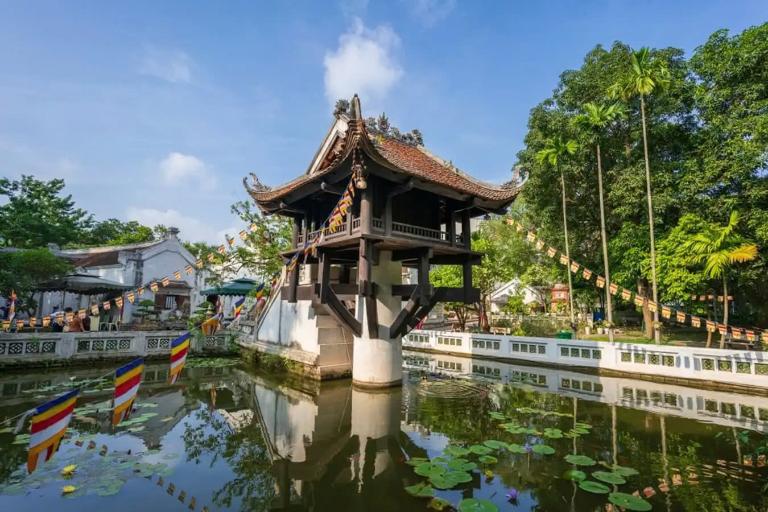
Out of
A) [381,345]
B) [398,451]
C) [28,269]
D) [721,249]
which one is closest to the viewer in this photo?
[398,451]

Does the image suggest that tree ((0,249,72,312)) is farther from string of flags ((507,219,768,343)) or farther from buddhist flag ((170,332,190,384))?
string of flags ((507,219,768,343))

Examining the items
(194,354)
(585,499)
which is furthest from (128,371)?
(194,354)

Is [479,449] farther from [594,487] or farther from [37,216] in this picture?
[37,216]

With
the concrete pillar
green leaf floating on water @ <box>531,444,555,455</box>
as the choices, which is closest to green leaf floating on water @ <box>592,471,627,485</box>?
green leaf floating on water @ <box>531,444,555,455</box>

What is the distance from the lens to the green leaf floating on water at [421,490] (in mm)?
4746

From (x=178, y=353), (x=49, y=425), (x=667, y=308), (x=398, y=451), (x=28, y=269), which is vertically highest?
(x=28, y=269)

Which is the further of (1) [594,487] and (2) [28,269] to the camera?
(2) [28,269]

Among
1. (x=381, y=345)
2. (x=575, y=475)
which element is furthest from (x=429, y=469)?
(x=381, y=345)

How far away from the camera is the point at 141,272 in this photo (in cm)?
2369

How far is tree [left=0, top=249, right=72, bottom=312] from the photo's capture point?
1379 centimetres

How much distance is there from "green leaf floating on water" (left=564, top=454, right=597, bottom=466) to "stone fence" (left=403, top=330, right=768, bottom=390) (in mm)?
8063

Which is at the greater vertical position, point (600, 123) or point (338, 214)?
point (600, 123)

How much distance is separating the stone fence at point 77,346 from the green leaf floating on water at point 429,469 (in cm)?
1280

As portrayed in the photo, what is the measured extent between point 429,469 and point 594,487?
2.13 meters
